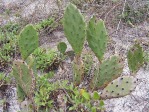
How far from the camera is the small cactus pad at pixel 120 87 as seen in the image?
1938 millimetres

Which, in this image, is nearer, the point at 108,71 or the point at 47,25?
the point at 108,71

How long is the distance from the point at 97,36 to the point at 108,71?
251mm

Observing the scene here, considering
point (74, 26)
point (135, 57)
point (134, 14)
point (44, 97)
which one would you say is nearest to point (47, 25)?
point (134, 14)

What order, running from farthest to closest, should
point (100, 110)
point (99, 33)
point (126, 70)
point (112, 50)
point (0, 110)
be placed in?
1. point (112, 50)
2. point (126, 70)
3. point (0, 110)
4. point (100, 110)
5. point (99, 33)

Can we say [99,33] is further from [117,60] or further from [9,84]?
[9,84]

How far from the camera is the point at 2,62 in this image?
8.98ft

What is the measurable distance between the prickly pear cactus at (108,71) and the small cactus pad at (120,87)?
7 centimetres

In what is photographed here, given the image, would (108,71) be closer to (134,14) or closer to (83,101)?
(83,101)

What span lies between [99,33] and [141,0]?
1469mm

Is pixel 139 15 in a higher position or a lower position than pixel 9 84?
higher

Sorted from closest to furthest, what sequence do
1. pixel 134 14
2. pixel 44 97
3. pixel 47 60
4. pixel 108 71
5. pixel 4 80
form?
pixel 108 71 < pixel 44 97 < pixel 4 80 < pixel 47 60 < pixel 134 14

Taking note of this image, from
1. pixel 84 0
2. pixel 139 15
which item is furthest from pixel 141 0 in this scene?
pixel 84 0

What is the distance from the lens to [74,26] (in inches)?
76.8

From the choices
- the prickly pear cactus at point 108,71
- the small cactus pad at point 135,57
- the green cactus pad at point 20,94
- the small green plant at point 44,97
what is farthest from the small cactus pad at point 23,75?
the small cactus pad at point 135,57
